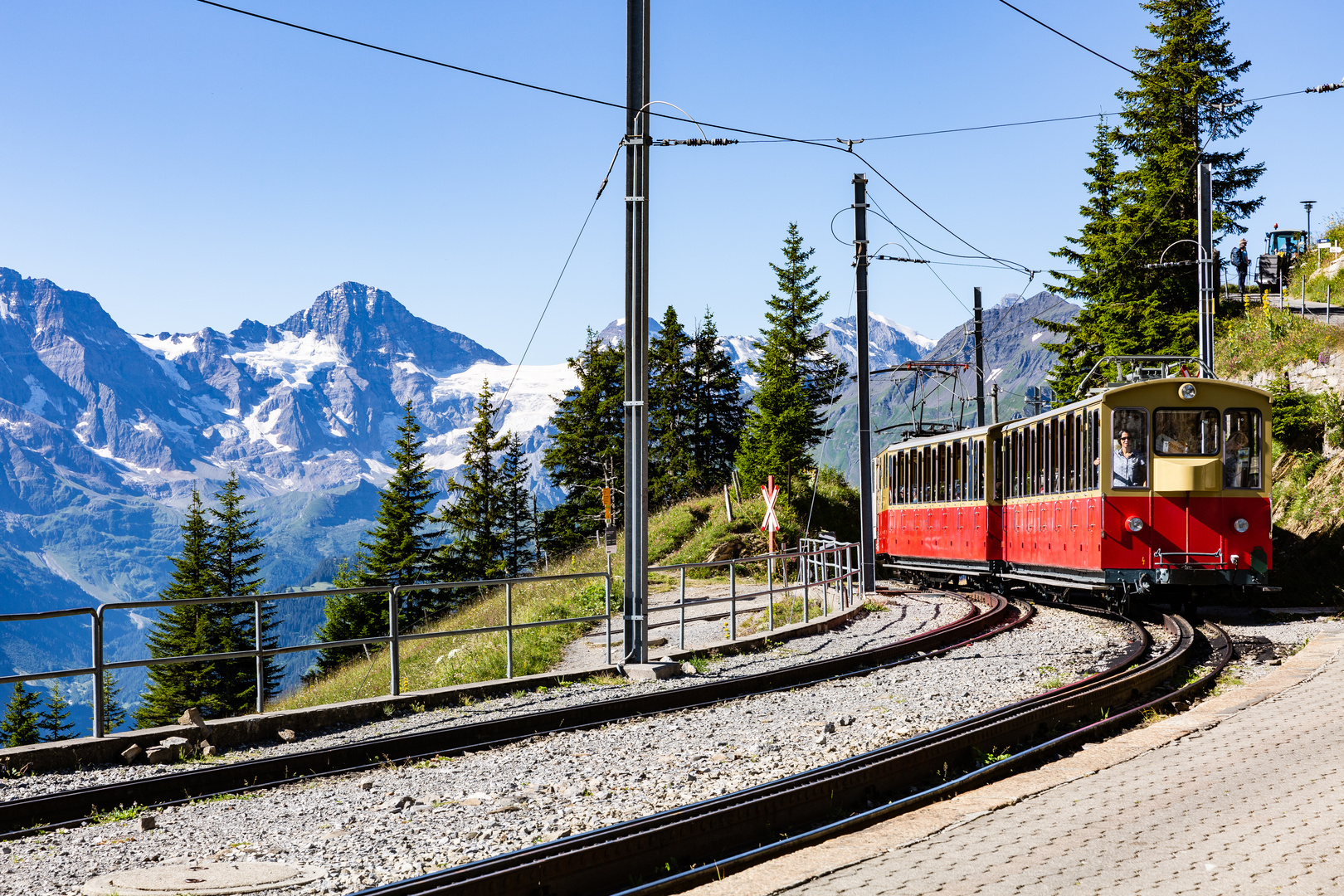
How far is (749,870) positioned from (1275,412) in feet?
77.3

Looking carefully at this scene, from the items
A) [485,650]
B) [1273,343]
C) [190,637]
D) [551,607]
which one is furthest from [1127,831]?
[190,637]

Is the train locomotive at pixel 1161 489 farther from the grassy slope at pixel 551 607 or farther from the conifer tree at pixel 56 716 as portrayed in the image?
the conifer tree at pixel 56 716

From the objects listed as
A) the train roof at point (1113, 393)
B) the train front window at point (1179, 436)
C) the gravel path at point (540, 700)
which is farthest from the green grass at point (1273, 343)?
the gravel path at point (540, 700)

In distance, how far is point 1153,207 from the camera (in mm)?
41906

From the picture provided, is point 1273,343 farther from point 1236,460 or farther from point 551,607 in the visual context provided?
point 551,607

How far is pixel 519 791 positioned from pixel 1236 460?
1345 centimetres

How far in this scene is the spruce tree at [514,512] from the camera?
74938 mm

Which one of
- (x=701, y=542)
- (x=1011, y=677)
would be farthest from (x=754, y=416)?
(x=1011, y=677)

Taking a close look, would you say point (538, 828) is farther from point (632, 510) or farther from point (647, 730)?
point (632, 510)

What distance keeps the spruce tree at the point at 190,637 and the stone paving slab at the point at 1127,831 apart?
133 ft

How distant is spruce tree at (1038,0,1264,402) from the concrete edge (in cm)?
3127

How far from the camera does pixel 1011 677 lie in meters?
13.0

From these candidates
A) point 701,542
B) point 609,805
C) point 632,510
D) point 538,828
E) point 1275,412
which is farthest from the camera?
point 701,542

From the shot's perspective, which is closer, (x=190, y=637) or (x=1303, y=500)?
(x=1303, y=500)
